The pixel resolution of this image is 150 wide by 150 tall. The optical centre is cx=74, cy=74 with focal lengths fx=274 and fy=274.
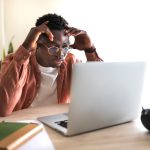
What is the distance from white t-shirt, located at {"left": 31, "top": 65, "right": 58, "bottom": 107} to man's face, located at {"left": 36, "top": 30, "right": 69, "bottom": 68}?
81 mm

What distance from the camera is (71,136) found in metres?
0.97

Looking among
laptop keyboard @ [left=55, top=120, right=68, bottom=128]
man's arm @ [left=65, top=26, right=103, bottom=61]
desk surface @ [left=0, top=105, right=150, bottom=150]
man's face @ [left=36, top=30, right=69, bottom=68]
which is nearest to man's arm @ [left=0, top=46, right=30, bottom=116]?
man's face @ [left=36, top=30, right=69, bottom=68]

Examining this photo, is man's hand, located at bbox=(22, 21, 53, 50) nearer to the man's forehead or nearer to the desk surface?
the man's forehead

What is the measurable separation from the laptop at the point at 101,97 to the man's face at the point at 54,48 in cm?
→ 47

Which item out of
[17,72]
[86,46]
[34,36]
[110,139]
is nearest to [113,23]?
[86,46]

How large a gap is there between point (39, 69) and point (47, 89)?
5.0 inches

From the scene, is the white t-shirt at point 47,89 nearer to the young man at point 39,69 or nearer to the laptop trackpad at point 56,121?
the young man at point 39,69

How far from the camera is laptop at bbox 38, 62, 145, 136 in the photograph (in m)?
0.93

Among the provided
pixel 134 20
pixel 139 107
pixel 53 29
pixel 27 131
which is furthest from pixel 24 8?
pixel 27 131

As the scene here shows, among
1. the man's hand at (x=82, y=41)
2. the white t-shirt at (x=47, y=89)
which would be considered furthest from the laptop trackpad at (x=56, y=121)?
the man's hand at (x=82, y=41)

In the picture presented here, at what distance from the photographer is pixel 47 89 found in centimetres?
163

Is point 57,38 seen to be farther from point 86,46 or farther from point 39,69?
point 86,46

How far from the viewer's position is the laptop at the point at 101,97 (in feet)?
3.06

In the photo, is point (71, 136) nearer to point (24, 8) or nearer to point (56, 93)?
point (56, 93)
